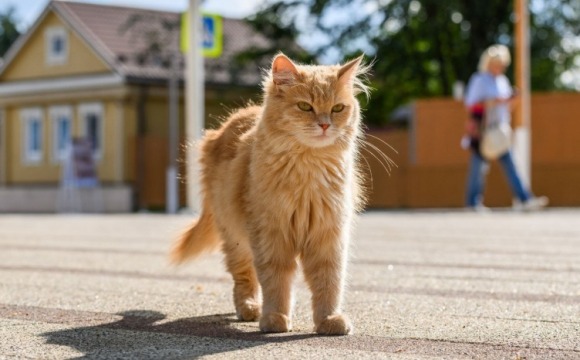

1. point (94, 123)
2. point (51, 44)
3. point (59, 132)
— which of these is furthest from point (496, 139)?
point (51, 44)

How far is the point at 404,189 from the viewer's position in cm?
2673

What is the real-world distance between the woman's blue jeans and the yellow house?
17629 millimetres

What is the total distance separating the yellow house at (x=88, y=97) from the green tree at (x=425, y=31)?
14.9 feet

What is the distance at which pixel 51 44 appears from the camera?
39.2m

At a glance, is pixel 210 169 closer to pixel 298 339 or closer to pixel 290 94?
pixel 290 94

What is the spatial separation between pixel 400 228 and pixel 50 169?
27029 millimetres

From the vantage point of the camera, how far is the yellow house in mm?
36188

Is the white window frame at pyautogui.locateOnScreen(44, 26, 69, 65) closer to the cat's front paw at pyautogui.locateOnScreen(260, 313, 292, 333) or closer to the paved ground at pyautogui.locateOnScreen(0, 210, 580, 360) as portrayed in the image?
the paved ground at pyautogui.locateOnScreen(0, 210, 580, 360)

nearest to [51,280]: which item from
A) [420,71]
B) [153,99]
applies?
[420,71]

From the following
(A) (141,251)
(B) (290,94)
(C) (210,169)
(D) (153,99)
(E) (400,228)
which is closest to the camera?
(B) (290,94)

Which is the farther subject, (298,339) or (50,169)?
(50,169)

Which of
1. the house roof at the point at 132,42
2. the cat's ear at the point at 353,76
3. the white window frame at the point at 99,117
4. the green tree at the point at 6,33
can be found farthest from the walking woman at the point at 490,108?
the green tree at the point at 6,33

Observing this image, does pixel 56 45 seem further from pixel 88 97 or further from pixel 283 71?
pixel 283 71

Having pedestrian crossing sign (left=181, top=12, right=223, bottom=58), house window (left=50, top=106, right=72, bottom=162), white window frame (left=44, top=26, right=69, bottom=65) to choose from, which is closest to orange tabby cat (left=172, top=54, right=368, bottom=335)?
pedestrian crossing sign (left=181, top=12, right=223, bottom=58)
